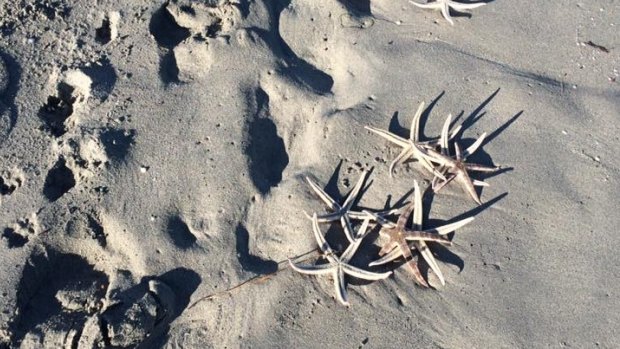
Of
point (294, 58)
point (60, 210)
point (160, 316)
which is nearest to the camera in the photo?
point (160, 316)

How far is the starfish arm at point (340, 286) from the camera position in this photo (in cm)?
468

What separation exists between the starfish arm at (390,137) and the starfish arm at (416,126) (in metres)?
0.09

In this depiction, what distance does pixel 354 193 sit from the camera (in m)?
5.14

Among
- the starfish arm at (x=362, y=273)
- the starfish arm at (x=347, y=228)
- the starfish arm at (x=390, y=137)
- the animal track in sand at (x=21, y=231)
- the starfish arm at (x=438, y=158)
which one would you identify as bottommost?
the animal track in sand at (x=21, y=231)

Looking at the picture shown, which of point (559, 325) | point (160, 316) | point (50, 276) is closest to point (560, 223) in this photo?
point (559, 325)

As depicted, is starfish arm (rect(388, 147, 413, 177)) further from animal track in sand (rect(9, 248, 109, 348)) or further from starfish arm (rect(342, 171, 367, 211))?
animal track in sand (rect(9, 248, 109, 348))

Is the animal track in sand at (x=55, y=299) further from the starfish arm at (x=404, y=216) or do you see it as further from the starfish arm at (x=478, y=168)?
the starfish arm at (x=478, y=168)

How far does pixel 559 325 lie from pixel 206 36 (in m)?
4.43

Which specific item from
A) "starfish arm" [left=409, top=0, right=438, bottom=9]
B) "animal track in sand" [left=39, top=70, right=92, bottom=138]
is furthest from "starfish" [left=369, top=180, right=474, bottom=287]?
"animal track in sand" [left=39, top=70, right=92, bottom=138]

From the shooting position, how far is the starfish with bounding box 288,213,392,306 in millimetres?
4703

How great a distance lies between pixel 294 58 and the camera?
5.84 m

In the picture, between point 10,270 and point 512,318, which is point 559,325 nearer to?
point 512,318

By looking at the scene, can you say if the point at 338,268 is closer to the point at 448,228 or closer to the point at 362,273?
the point at 362,273

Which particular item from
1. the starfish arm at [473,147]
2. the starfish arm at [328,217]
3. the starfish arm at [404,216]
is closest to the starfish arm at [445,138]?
the starfish arm at [473,147]
